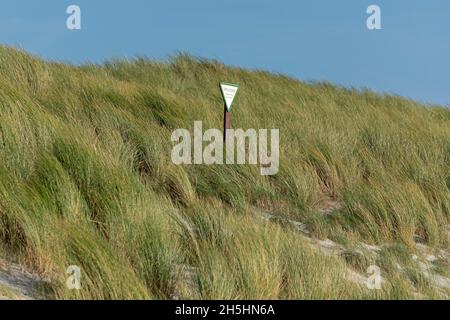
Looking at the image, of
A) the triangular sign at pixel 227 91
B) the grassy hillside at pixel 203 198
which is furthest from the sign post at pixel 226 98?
the grassy hillside at pixel 203 198

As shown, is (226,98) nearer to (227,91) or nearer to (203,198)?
(227,91)

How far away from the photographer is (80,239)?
379cm

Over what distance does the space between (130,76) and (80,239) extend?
8.33 meters

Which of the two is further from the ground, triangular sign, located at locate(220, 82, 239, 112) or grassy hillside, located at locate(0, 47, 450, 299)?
triangular sign, located at locate(220, 82, 239, 112)

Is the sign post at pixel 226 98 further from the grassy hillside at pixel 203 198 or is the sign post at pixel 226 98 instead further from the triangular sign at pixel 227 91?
the grassy hillside at pixel 203 198

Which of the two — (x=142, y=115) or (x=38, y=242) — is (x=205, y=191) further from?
(x=38, y=242)

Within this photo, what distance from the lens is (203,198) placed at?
5.87 m

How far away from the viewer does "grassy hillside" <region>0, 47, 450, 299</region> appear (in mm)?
3830

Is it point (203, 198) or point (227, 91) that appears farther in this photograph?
point (227, 91)

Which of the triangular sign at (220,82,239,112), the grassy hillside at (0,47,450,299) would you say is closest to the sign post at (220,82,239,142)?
the triangular sign at (220,82,239,112)

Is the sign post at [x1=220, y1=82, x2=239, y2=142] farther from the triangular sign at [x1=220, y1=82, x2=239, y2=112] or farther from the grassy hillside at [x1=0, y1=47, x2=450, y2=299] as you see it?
the grassy hillside at [x1=0, y1=47, x2=450, y2=299]

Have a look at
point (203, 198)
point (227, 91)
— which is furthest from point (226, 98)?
point (203, 198)

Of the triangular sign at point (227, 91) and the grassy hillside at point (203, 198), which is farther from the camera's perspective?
the triangular sign at point (227, 91)

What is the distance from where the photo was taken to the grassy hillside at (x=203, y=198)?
3830 millimetres
